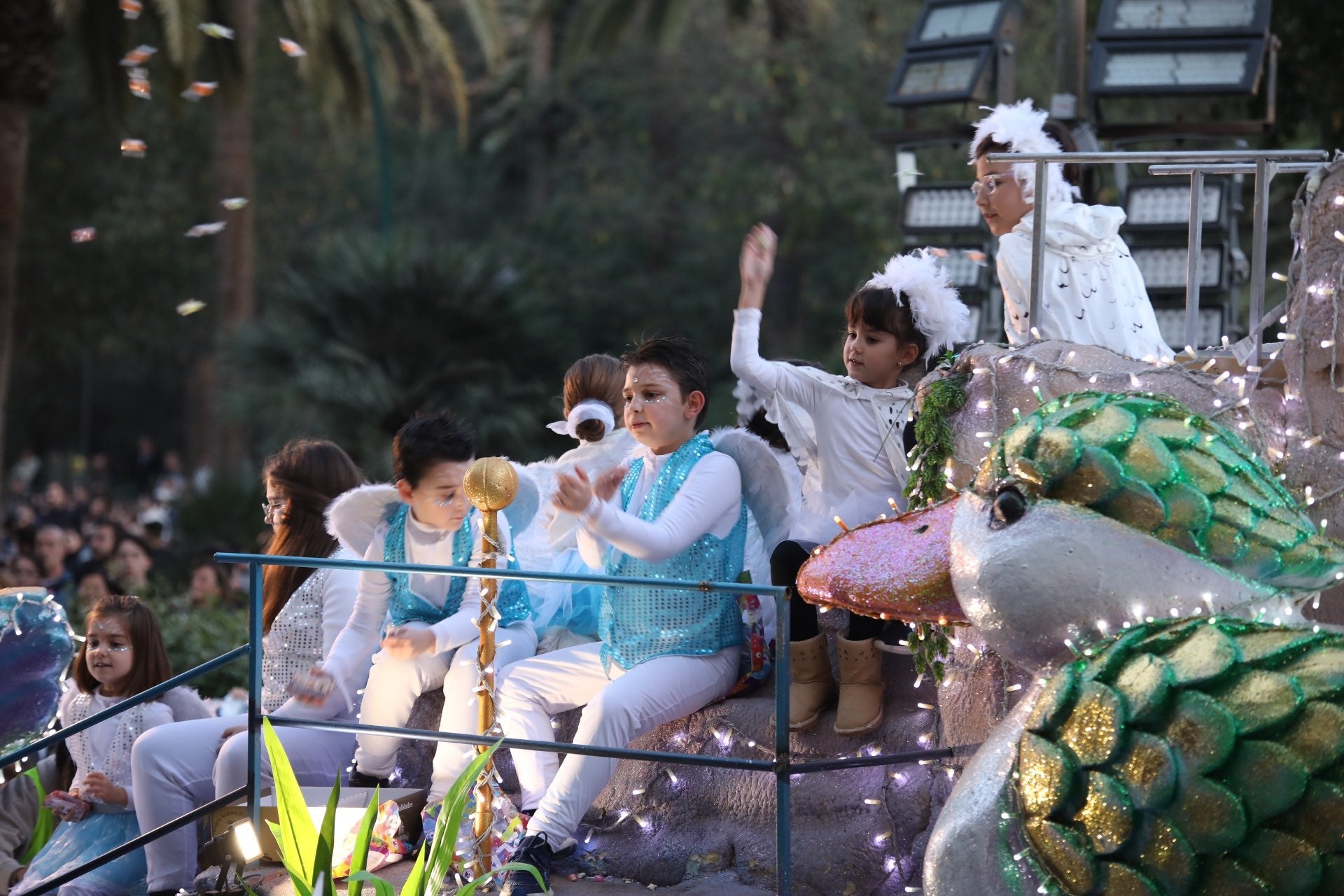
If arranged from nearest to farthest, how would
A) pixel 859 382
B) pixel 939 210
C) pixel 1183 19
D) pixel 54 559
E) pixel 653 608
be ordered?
pixel 653 608 → pixel 859 382 → pixel 1183 19 → pixel 54 559 → pixel 939 210

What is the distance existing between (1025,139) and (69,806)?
3672 mm

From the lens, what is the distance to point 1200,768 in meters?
2.39

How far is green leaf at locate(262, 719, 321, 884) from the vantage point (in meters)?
3.48

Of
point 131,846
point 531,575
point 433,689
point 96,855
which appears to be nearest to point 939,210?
point 433,689

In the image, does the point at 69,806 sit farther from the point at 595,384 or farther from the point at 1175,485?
the point at 1175,485

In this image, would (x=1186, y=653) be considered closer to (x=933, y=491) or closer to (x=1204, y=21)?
(x=933, y=491)

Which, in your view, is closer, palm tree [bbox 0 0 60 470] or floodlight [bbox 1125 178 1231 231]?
floodlight [bbox 1125 178 1231 231]

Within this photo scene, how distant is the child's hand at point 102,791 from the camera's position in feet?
16.0

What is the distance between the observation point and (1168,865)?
2.41m

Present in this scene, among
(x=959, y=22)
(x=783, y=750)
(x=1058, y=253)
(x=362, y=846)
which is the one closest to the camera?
(x=783, y=750)

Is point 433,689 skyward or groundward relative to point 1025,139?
groundward

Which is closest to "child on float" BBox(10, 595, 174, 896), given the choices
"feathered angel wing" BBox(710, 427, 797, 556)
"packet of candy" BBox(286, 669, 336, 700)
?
"packet of candy" BBox(286, 669, 336, 700)

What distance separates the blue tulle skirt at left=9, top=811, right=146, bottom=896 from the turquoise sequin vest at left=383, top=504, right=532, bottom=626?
1101mm

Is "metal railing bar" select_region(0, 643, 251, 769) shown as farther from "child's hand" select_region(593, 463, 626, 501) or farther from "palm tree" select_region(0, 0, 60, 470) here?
"palm tree" select_region(0, 0, 60, 470)
